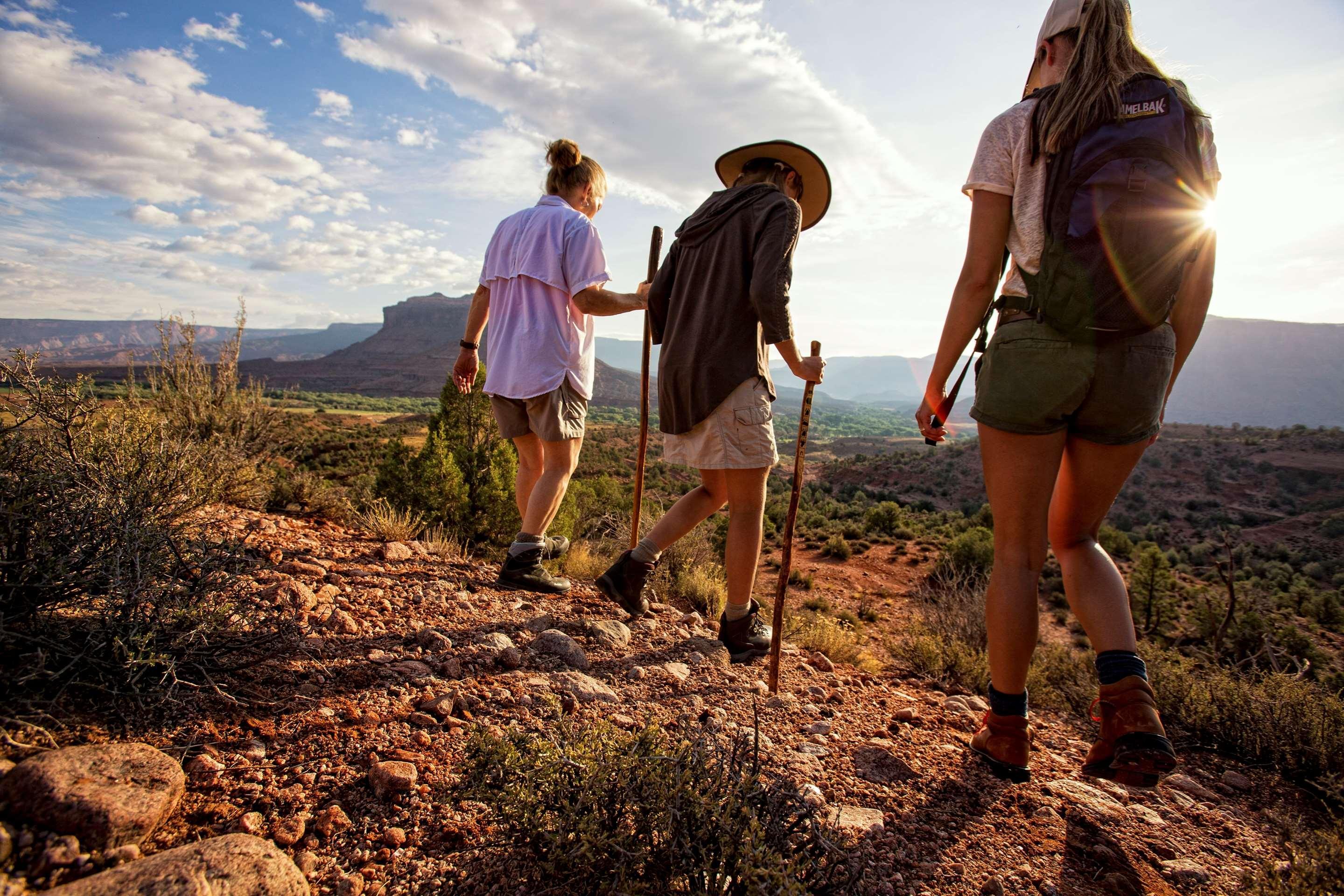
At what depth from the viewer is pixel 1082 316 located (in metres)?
1.66

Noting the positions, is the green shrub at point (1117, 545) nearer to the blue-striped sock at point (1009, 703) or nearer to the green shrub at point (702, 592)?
the green shrub at point (702, 592)

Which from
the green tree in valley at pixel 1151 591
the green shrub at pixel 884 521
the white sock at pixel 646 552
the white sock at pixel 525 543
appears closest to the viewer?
the white sock at pixel 646 552

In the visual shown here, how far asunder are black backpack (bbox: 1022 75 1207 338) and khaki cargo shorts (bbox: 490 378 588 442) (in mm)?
2151

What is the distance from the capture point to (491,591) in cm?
322

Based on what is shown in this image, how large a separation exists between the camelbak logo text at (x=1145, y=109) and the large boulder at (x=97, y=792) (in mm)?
2825

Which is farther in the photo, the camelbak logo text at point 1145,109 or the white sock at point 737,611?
the white sock at point 737,611

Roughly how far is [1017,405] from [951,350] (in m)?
0.32

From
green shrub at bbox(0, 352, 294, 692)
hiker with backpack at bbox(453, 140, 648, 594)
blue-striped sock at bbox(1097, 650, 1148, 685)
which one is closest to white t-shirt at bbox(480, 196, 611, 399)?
hiker with backpack at bbox(453, 140, 648, 594)

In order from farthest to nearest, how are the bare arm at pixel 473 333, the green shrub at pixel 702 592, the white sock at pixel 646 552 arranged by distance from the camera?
the green shrub at pixel 702 592 → the bare arm at pixel 473 333 → the white sock at pixel 646 552

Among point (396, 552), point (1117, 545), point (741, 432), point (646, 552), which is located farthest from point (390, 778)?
point (1117, 545)

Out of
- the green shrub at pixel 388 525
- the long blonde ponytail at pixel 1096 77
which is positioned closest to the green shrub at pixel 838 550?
the green shrub at pixel 388 525

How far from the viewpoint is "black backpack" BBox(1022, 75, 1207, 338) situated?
1.62m

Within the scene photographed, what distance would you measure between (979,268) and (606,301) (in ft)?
5.66

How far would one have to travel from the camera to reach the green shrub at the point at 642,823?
1.21 metres
